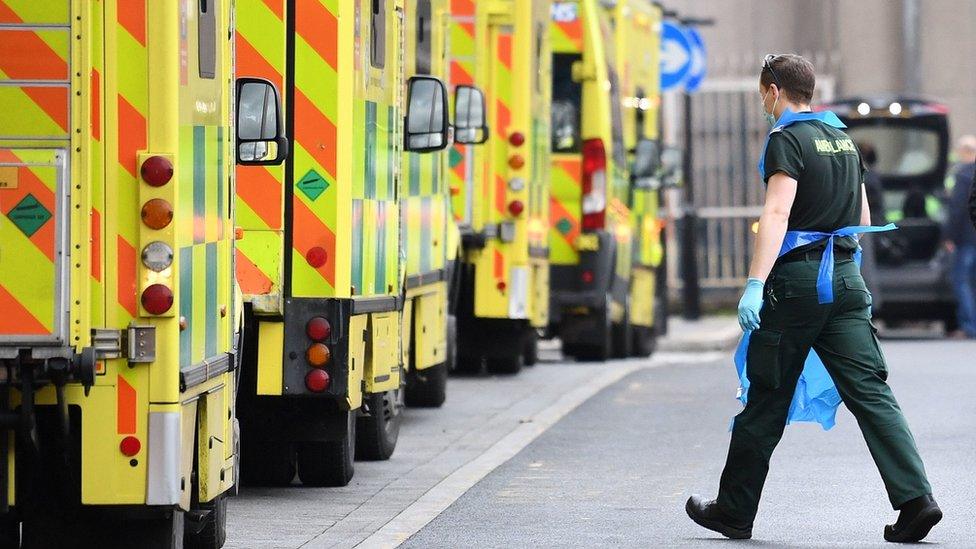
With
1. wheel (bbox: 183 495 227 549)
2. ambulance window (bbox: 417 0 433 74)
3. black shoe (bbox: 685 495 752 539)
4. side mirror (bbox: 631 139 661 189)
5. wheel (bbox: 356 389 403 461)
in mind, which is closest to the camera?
wheel (bbox: 183 495 227 549)

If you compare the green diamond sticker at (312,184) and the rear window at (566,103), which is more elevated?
the rear window at (566,103)

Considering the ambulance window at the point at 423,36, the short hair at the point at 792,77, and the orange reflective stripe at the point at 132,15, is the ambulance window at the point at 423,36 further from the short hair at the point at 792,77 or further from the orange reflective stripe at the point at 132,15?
the orange reflective stripe at the point at 132,15

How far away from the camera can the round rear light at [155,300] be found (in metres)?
7.22

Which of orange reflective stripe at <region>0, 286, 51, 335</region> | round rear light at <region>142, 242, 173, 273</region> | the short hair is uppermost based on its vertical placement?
the short hair

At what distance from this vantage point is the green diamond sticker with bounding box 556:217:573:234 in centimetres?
1886

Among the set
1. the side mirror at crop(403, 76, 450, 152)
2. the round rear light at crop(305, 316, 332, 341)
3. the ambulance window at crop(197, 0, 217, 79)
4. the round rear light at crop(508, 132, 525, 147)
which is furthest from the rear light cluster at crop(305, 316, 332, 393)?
the round rear light at crop(508, 132, 525, 147)

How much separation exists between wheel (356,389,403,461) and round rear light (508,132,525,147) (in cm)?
465

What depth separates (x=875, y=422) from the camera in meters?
8.87

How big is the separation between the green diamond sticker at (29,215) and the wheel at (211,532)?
1.63m

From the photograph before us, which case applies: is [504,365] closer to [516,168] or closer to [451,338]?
[516,168]

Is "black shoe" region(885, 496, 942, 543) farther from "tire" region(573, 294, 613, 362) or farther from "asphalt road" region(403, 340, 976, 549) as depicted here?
"tire" region(573, 294, 613, 362)

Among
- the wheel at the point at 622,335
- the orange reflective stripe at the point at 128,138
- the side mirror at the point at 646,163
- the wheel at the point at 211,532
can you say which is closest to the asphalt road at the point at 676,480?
the wheel at the point at 211,532

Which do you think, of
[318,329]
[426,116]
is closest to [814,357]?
[318,329]

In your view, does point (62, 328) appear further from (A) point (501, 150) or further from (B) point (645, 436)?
(A) point (501, 150)
